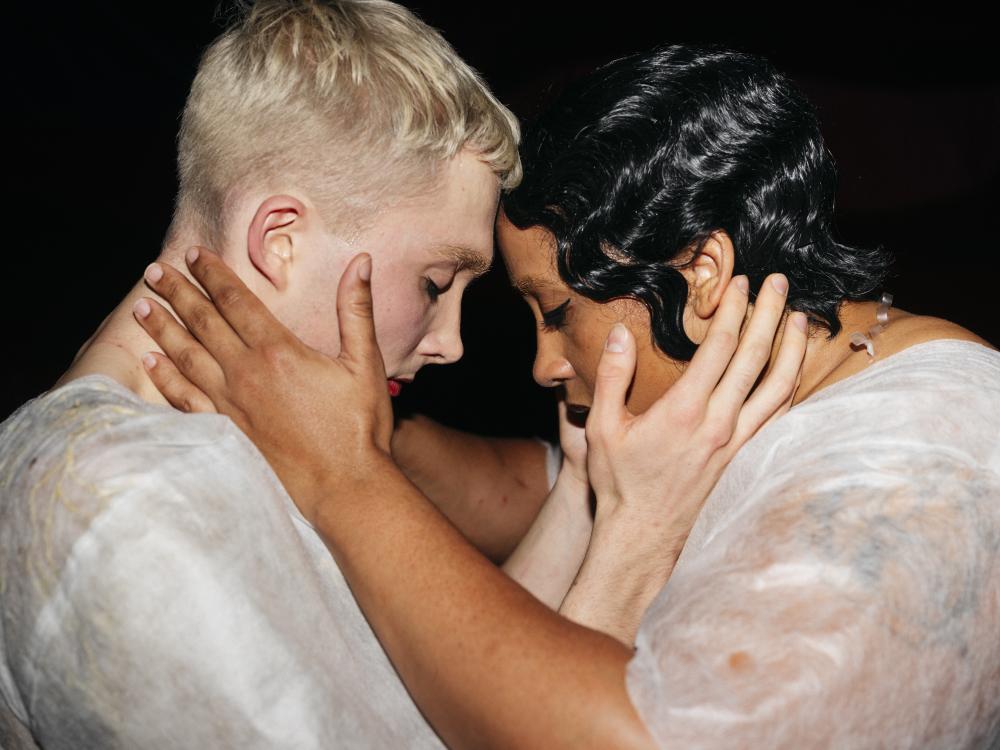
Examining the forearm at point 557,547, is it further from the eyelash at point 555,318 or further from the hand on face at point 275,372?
the hand on face at point 275,372

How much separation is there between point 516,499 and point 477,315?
195 centimetres

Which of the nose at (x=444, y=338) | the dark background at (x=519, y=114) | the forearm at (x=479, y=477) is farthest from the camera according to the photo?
the dark background at (x=519, y=114)

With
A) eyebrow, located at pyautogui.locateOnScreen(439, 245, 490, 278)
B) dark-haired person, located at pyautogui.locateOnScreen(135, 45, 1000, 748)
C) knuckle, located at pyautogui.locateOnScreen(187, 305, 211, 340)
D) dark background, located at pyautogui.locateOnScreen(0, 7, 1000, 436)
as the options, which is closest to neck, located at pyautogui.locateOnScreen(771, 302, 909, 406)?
dark-haired person, located at pyautogui.locateOnScreen(135, 45, 1000, 748)

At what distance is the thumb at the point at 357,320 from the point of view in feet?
4.27

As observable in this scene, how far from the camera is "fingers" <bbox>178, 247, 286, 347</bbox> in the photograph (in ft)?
4.22

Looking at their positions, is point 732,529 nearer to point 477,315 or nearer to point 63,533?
point 63,533

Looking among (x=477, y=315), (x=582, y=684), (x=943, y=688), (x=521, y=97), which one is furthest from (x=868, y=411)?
(x=521, y=97)

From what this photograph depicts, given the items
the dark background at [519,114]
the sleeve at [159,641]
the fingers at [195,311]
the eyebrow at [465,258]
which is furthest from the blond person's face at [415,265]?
the dark background at [519,114]

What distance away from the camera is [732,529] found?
1170 millimetres

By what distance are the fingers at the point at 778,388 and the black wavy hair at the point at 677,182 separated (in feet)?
0.33

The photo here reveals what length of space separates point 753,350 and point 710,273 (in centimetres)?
16

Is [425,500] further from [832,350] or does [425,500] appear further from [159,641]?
[832,350]

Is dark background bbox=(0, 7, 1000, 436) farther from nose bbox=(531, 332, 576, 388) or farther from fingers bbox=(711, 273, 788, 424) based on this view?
fingers bbox=(711, 273, 788, 424)

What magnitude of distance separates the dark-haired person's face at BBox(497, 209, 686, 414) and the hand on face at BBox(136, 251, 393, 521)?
0.34 metres
